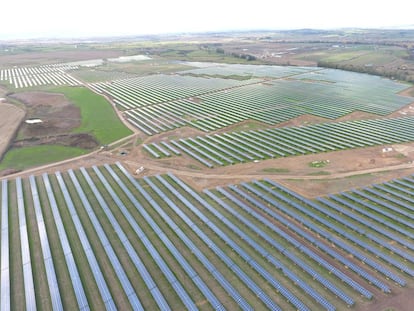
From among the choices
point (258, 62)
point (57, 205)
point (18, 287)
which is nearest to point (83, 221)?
point (57, 205)

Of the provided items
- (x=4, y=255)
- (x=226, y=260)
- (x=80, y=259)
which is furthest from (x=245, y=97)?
(x=4, y=255)

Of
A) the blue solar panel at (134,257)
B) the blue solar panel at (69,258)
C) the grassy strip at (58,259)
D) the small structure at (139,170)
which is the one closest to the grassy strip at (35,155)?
the blue solar panel at (69,258)

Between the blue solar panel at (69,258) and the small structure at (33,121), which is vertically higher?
the small structure at (33,121)

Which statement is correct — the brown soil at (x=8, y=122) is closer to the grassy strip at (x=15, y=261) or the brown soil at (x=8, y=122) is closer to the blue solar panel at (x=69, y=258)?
the grassy strip at (x=15, y=261)

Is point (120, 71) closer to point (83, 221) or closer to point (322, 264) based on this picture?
point (83, 221)

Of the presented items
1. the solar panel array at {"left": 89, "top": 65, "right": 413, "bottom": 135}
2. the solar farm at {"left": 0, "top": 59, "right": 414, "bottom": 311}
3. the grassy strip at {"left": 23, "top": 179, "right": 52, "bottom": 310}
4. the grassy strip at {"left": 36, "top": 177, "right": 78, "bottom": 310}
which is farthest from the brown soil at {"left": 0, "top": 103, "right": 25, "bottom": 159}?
the solar panel array at {"left": 89, "top": 65, "right": 413, "bottom": 135}

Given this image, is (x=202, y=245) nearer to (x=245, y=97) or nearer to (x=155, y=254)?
(x=155, y=254)
